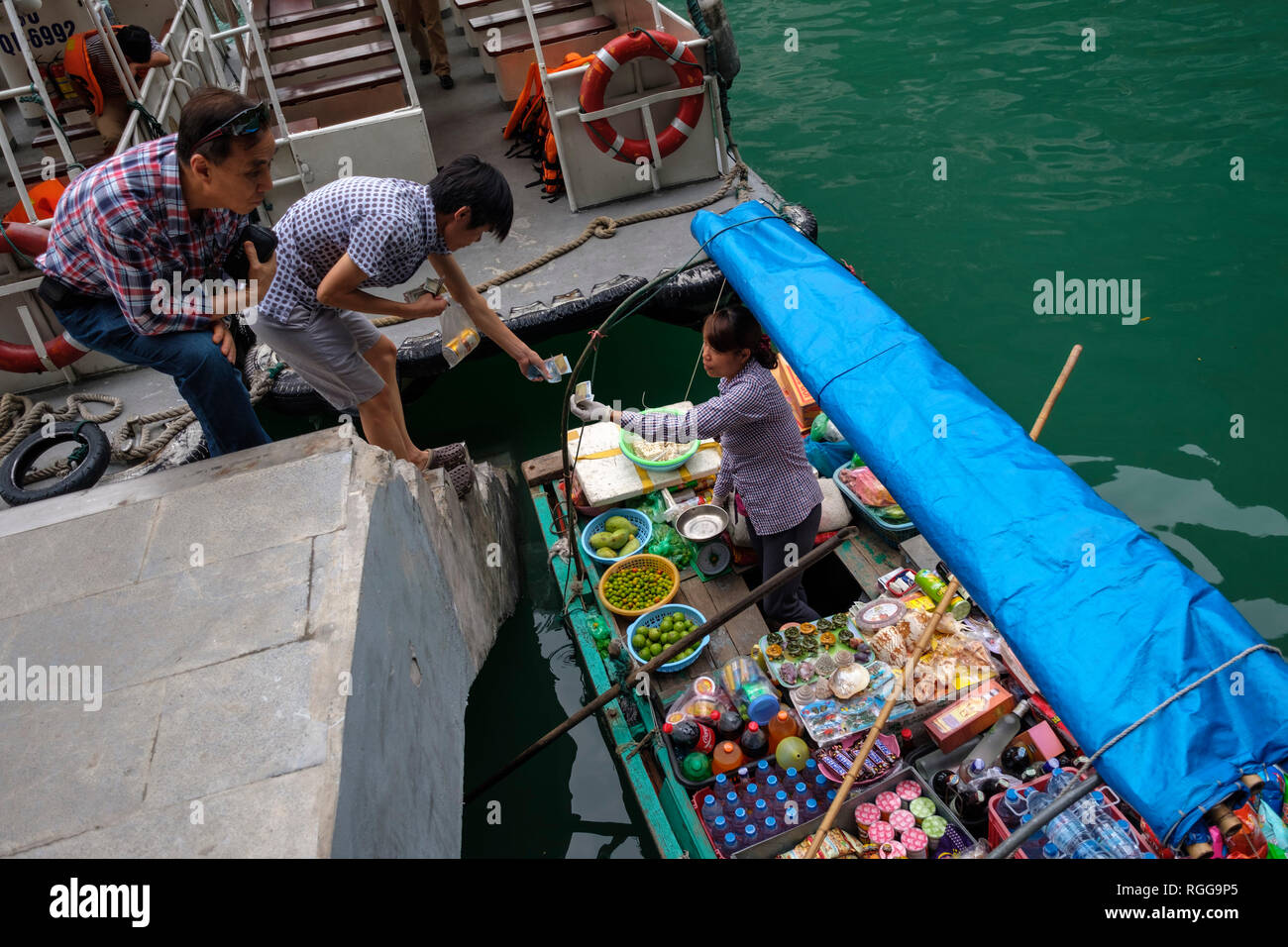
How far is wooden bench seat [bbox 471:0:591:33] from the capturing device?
32.6 feet

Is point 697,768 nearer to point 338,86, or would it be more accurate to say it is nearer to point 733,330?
point 733,330

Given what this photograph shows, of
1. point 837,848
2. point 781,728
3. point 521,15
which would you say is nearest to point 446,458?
point 781,728

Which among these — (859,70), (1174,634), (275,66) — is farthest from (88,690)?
(859,70)

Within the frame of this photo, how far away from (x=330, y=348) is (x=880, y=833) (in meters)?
3.37

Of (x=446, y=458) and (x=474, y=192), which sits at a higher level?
(x=474, y=192)

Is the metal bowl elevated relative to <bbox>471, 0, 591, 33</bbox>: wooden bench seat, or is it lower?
lower

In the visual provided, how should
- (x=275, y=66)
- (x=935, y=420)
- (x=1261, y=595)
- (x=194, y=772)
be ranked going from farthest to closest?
(x=275, y=66)
(x=1261, y=595)
(x=935, y=420)
(x=194, y=772)

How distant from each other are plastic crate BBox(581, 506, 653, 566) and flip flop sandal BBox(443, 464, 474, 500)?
0.79 meters

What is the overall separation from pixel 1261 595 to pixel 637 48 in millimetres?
5907

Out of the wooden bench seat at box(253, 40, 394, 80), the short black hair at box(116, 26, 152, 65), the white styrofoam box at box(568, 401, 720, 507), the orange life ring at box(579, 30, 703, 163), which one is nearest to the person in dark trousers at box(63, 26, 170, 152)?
the short black hair at box(116, 26, 152, 65)

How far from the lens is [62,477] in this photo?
4.45 m

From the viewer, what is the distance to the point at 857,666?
4285 millimetres

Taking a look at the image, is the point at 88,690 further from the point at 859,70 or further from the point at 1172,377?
the point at 859,70

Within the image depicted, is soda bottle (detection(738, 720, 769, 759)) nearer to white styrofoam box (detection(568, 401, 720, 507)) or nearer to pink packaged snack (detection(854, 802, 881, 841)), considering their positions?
pink packaged snack (detection(854, 802, 881, 841))
